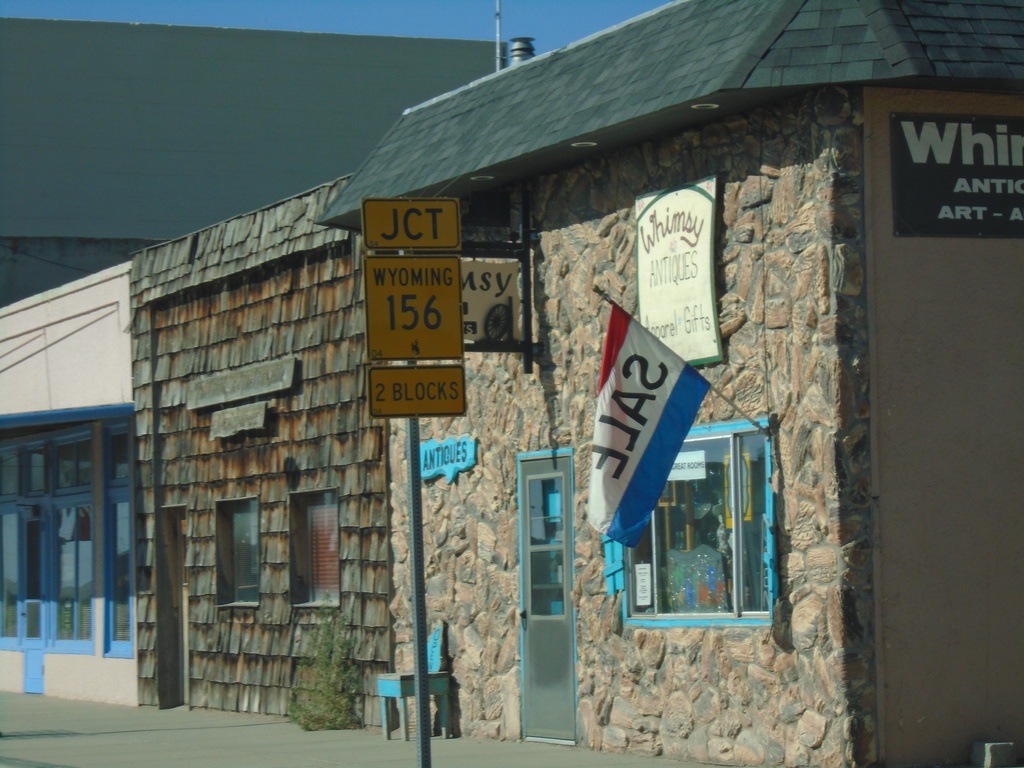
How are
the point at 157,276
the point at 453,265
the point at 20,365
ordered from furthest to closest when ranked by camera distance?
the point at 20,365
the point at 157,276
the point at 453,265

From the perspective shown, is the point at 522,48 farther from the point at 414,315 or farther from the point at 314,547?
the point at 414,315

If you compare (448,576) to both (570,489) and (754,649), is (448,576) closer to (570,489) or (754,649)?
(570,489)

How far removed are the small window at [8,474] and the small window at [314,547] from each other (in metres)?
9.62

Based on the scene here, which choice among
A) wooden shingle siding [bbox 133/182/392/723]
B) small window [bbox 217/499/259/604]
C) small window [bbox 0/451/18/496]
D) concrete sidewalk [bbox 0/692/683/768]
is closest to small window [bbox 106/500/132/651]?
wooden shingle siding [bbox 133/182/392/723]

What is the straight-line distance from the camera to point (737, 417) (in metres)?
12.3

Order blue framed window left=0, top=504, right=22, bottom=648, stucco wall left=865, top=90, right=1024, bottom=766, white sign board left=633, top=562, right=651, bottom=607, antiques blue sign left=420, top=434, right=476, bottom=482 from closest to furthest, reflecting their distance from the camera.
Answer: stucco wall left=865, top=90, right=1024, bottom=766, white sign board left=633, top=562, right=651, bottom=607, antiques blue sign left=420, top=434, right=476, bottom=482, blue framed window left=0, top=504, right=22, bottom=648

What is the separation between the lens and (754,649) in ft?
39.2

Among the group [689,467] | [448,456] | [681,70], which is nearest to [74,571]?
[448,456]

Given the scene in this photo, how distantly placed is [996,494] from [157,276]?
1283 cm

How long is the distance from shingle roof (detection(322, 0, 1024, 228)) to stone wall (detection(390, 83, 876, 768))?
0.35 m

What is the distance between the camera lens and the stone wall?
445 inches

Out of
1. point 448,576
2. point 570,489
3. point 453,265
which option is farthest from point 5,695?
point 453,265

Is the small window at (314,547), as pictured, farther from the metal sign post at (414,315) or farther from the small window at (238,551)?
the metal sign post at (414,315)

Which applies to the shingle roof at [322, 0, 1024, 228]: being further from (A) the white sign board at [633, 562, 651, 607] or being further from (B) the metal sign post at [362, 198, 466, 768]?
(B) the metal sign post at [362, 198, 466, 768]
